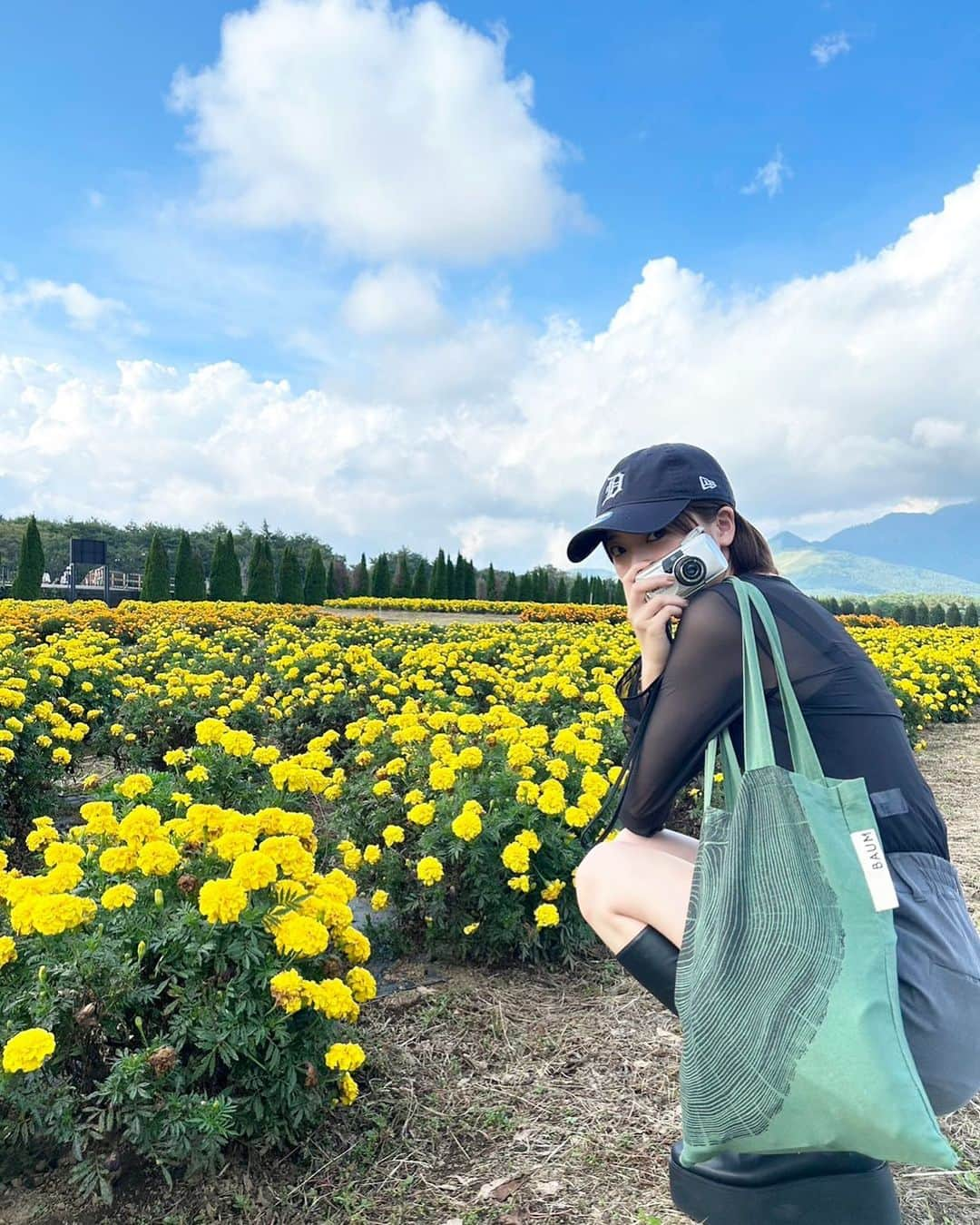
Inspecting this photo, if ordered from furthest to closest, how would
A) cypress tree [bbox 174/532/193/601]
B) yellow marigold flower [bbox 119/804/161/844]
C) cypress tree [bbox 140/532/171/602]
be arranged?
cypress tree [bbox 174/532/193/601], cypress tree [bbox 140/532/171/602], yellow marigold flower [bbox 119/804/161/844]

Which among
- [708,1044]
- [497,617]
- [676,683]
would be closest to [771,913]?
[708,1044]

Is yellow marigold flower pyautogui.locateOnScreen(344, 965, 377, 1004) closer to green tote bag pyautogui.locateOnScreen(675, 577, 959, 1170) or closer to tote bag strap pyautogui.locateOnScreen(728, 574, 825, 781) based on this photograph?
green tote bag pyautogui.locateOnScreen(675, 577, 959, 1170)

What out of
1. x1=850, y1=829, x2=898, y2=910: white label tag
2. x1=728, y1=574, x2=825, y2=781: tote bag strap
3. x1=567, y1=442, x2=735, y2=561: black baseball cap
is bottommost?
x1=850, y1=829, x2=898, y2=910: white label tag

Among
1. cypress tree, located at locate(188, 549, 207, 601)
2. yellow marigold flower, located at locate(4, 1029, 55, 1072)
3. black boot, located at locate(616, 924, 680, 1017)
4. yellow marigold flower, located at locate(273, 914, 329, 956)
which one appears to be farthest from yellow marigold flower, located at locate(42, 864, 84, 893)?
cypress tree, located at locate(188, 549, 207, 601)

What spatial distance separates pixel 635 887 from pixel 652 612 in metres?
0.64

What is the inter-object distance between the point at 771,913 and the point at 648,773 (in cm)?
52

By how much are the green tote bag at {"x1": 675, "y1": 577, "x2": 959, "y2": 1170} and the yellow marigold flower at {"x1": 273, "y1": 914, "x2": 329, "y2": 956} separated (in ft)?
2.79

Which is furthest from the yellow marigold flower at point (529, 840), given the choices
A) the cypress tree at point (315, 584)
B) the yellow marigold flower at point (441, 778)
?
the cypress tree at point (315, 584)

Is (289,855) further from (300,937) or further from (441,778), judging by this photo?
(441,778)

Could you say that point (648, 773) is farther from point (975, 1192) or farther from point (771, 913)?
point (975, 1192)

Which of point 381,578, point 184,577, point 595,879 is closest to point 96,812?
point 595,879

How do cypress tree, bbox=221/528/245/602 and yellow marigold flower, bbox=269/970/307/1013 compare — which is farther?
cypress tree, bbox=221/528/245/602

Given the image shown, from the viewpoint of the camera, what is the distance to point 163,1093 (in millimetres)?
1891

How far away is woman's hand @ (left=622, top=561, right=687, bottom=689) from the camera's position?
189 centimetres
